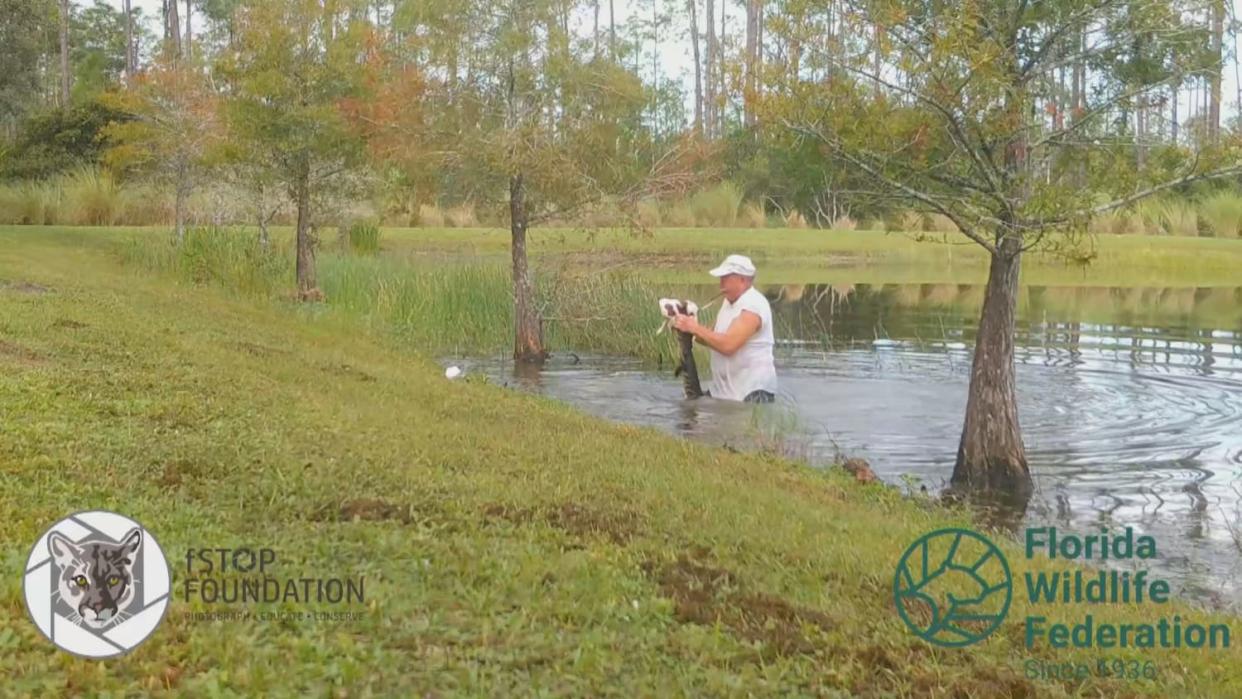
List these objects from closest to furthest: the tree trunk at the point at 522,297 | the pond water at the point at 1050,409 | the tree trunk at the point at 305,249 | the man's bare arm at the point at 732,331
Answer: the pond water at the point at 1050,409 < the man's bare arm at the point at 732,331 < the tree trunk at the point at 522,297 < the tree trunk at the point at 305,249

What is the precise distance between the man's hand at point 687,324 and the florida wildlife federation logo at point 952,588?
14.7 feet

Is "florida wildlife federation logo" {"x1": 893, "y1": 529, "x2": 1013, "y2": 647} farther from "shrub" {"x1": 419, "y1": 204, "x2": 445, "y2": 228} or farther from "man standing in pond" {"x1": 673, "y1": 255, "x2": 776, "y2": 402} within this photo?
"shrub" {"x1": 419, "y1": 204, "x2": 445, "y2": 228}

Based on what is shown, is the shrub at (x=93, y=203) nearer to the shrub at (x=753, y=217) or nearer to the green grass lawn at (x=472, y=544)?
the shrub at (x=753, y=217)

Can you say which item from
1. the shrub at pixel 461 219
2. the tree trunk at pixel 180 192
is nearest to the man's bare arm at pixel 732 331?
the tree trunk at pixel 180 192

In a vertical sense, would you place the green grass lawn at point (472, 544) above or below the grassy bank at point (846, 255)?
below

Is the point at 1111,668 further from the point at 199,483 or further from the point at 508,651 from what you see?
the point at 199,483

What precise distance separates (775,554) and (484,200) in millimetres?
10638

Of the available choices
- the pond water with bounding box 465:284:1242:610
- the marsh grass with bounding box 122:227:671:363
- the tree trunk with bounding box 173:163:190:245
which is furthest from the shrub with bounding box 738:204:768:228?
the marsh grass with bounding box 122:227:671:363

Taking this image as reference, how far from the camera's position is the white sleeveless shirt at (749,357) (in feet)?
33.7

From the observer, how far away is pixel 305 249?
16969 mm

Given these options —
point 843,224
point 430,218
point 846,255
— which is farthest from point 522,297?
point 843,224

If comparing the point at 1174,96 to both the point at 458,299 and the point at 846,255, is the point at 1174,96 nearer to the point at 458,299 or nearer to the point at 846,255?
the point at 458,299

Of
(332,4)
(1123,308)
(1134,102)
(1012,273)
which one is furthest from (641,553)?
(1123,308)

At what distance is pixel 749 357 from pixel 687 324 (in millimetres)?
759
